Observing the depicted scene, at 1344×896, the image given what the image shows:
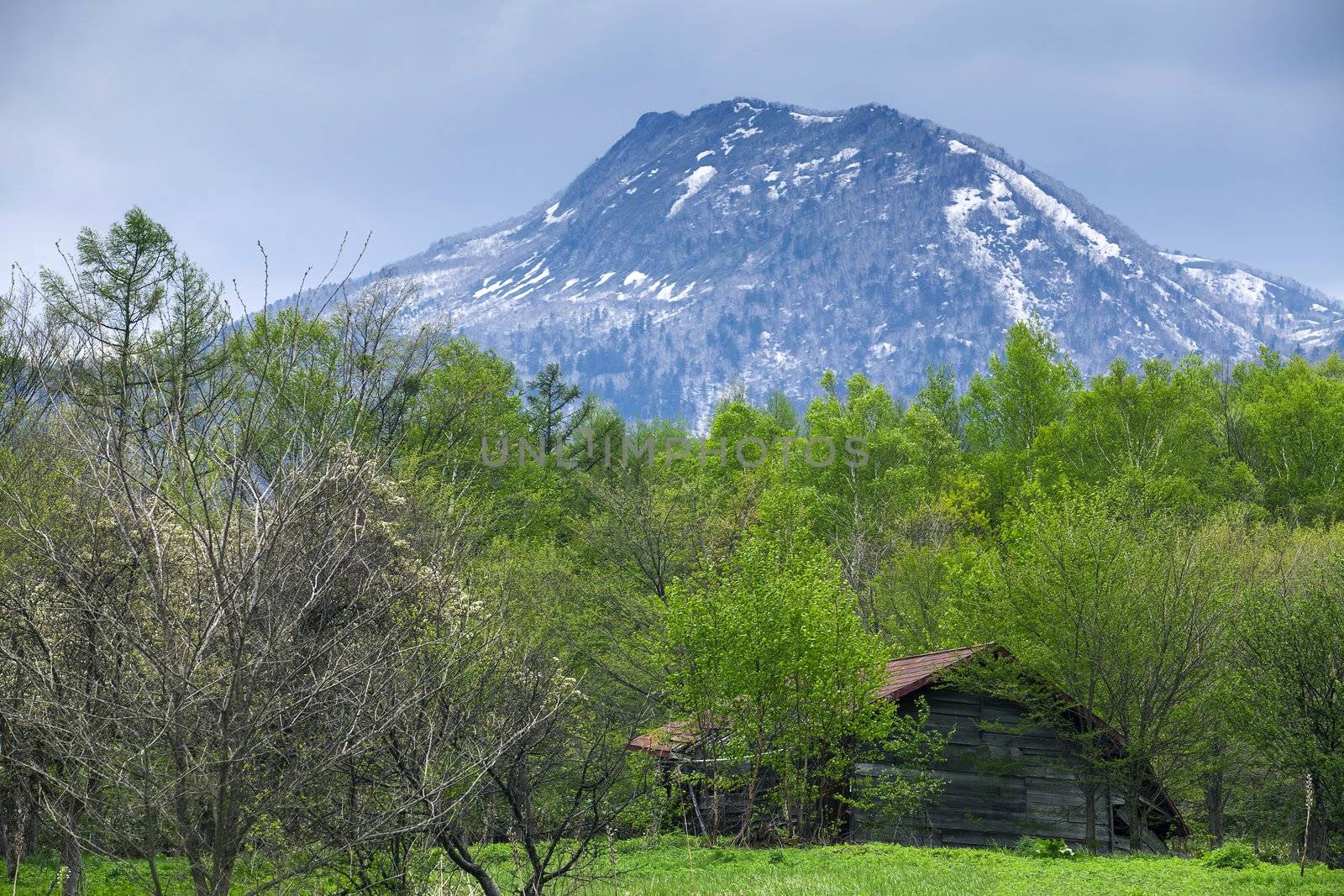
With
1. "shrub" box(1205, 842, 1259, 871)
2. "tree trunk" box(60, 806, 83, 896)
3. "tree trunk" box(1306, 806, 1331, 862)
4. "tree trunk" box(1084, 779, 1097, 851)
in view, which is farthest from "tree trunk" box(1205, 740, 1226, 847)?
"tree trunk" box(60, 806, 83, 896)

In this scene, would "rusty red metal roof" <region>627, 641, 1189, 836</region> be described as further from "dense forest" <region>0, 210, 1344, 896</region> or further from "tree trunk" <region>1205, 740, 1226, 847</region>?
"tree trunk" <region>1205, 740, 1226, 847</region>

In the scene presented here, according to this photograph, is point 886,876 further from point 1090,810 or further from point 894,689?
point 1090,810

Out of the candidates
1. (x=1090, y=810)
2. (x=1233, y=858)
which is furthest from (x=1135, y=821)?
(x=1233, y=858)

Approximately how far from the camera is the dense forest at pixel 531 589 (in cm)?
705

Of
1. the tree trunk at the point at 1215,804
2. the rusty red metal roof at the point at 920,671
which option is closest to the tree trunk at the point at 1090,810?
the rusty red metal roof at the point at 920,671

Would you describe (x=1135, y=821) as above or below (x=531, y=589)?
below

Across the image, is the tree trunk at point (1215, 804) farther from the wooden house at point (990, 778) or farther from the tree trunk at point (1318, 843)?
the tree trunk at point (1318, 843)

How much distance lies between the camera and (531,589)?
29766 mm

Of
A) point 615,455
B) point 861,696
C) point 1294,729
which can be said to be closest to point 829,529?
point 615,455

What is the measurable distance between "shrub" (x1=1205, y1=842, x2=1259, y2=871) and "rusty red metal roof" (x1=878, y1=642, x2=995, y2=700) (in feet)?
23.1

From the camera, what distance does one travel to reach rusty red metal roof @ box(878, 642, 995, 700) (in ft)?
82.5

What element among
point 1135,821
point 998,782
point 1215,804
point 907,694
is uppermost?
point 907,694

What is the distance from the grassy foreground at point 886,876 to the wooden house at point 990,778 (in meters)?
3.34

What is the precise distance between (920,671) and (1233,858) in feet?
28.7
